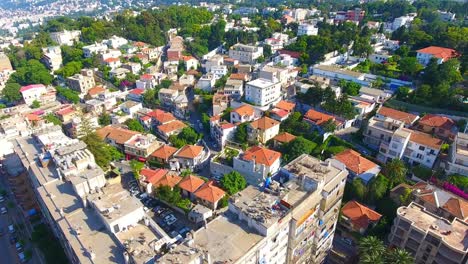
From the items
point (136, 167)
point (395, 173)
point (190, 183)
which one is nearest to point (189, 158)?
point (190, 183)

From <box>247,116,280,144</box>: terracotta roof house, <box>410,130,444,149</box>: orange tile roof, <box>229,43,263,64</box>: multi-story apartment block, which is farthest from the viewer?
<box>229,43,263,64</box>: multi-story apartment block

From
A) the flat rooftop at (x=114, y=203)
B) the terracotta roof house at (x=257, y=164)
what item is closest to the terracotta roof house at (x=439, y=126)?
the terracotta roof house at (x=257, y=164)

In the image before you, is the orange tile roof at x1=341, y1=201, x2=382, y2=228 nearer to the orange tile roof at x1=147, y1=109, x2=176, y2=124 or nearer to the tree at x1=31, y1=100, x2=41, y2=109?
the orange tile roof at x1=147, y1=109, x2=176, y2=124

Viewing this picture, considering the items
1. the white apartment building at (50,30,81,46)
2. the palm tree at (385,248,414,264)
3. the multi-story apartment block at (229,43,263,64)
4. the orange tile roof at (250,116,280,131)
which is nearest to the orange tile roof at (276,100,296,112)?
the orange tile roof at (250,116,280,131)

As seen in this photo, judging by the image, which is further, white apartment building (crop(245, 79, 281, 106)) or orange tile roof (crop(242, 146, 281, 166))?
white apartment building (crop(245, 79, 281, 106))

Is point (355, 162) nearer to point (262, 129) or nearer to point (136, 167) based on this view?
point (262, 129)
